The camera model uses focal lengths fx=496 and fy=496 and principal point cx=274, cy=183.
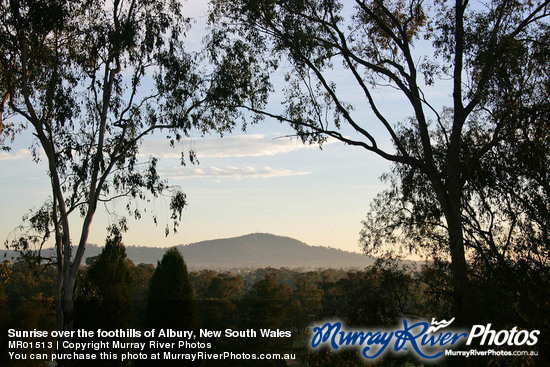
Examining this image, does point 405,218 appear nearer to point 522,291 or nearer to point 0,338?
point 522,291

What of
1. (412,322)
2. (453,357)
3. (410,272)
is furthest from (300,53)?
(453,357)

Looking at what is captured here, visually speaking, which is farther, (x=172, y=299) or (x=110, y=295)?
(x=110, y=295)

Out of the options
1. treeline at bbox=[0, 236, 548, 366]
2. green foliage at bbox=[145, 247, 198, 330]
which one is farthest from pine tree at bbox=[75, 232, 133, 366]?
green foliage at bbox=[145, 247, 198, 330]

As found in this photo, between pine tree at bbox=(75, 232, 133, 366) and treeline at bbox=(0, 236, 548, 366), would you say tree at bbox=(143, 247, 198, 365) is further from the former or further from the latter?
pine tree at bbox=(75, 232, 133, 366)

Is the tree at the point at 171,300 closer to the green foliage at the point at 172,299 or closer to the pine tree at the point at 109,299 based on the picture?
the green foliage at the point at 172,299

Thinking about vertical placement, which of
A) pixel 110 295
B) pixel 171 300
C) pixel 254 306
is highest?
pixel 110 295

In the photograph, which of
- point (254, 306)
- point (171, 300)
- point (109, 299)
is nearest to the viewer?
point (171, 300)

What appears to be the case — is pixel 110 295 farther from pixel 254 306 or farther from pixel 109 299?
pixel 254 306

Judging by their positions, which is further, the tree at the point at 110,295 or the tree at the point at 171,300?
the tree at the point at 110,295

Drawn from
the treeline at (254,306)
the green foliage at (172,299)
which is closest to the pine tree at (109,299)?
the treeline at (254,306)

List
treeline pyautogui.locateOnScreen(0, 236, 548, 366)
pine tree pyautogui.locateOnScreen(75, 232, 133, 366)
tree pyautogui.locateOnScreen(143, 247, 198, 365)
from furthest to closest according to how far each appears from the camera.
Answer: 1. pine tree pyautogui.locateOnScreen(75, 232, 133, 366)
2. tree pyautogui.locateOnScreen(143, 247, 198, 365)
3. treeline pyautogui.locateOnScreen(0, 236, 548, 366)

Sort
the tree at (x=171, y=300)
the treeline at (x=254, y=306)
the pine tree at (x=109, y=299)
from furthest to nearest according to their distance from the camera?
the pine tree at (x=109, y=299) < the tree at (x=171, y=300) < the treeline at (x=254, y=306)


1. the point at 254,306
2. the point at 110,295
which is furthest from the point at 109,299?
the point at 254,306

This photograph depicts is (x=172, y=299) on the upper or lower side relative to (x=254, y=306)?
upper
